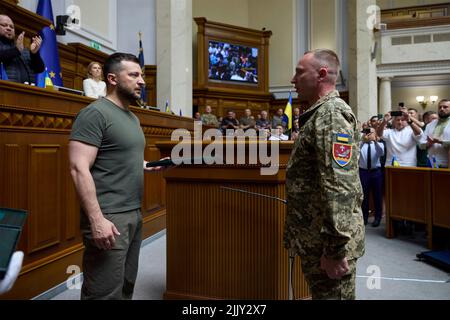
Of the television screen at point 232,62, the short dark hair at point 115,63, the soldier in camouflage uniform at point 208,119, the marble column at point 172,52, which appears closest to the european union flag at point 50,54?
the short dark hair at point 115,63

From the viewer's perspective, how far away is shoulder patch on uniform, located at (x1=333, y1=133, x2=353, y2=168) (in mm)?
1354

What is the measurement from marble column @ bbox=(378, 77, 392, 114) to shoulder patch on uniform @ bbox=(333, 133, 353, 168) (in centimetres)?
Answer: 1110

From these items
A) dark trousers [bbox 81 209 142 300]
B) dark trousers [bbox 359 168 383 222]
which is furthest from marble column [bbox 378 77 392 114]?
dark trousers [bbox 81 209 142 300]

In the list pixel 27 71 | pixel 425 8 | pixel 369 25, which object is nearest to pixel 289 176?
pixel 27 71

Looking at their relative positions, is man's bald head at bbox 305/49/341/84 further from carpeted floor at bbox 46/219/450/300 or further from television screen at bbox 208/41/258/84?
television screen at bbox 208/41/258/84

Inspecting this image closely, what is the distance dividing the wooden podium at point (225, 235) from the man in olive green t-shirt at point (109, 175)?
0.69 m

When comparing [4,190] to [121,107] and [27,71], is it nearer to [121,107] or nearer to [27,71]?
[121,107]

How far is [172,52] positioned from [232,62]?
10.4 ft

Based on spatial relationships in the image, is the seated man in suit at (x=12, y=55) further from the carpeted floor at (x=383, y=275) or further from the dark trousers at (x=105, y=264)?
the dark trousers at (x=105, y=264)

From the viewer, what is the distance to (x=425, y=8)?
49.0ft

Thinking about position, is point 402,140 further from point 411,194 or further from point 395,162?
point 411,194

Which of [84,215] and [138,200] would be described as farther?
[138,200]

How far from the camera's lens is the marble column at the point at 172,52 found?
29.5ft

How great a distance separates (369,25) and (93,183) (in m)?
11.1
